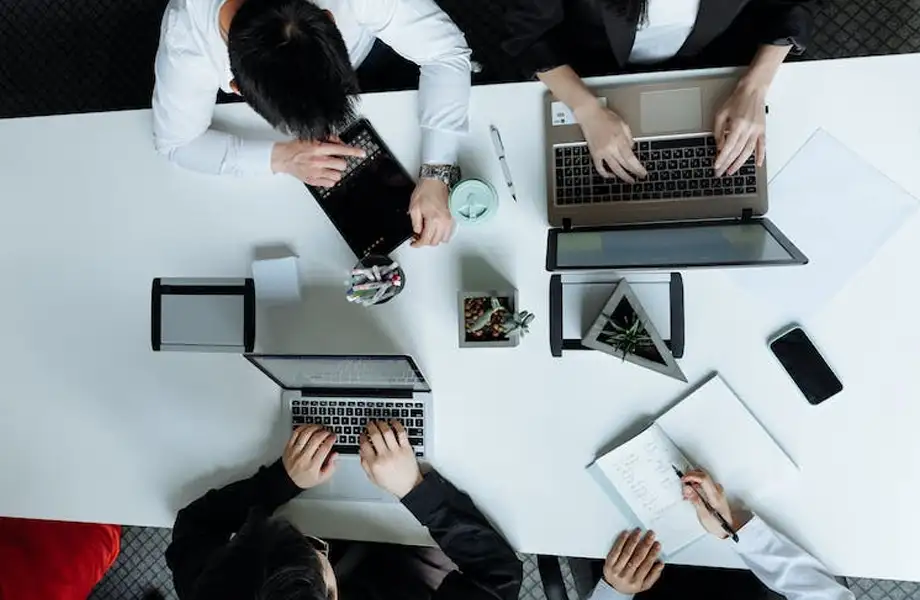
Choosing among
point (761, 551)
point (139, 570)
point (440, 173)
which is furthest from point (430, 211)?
point (139, 570)

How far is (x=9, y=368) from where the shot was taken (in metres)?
1.36

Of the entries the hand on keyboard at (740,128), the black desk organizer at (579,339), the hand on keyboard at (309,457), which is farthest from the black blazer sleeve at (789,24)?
the hand on keyboard at (309,457)

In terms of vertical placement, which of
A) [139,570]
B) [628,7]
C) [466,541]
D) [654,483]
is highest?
[628,7]

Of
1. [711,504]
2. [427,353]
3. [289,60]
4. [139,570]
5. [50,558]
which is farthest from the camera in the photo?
[139,570]

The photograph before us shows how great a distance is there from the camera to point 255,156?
122 cm

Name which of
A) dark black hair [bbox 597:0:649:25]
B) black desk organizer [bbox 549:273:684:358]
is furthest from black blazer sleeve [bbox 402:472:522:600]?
dark black hair [bbox 597:0:649:25]

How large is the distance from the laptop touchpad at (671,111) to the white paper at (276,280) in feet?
2.09

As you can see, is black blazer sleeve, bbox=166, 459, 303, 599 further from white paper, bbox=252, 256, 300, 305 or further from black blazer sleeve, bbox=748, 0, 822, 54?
black blazer sleeve, bbox=748, 0, 822, 54

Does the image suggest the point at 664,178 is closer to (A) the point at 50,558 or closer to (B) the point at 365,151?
(B) the point at 365,151

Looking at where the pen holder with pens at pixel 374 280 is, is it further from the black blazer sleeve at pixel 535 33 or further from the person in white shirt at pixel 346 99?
the black blazer sleeve at pixel 535 33

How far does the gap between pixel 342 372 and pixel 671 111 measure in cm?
68

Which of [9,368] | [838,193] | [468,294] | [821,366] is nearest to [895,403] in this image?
[821,366]

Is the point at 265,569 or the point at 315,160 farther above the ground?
the point at 315,160

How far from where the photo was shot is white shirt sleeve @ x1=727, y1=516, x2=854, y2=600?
3.61ft
